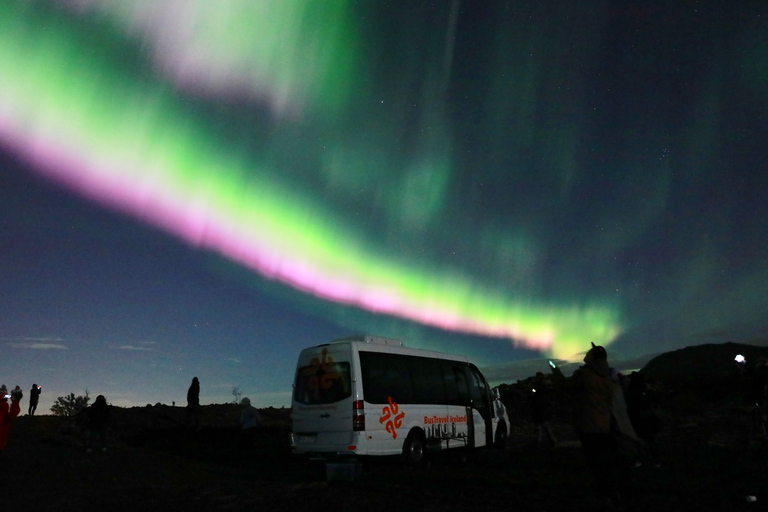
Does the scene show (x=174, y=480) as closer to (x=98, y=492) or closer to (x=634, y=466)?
(x=98, y=492)

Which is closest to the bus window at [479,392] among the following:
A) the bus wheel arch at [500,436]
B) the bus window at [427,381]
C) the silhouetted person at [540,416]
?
the bus wheel arch at [500,436]

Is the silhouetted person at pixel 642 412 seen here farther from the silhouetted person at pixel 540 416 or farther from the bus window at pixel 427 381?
the silhouetted person at pixel 540 416

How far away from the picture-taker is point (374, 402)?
45.5ft

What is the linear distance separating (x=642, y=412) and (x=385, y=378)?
5.35 metres

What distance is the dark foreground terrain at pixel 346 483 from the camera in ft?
30.7

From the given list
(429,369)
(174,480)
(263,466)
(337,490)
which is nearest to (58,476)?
(174,480)

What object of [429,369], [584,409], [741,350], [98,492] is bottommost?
[98,492]

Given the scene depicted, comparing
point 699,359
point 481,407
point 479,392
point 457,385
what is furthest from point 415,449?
point 699,359

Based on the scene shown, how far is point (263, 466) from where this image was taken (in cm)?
1553

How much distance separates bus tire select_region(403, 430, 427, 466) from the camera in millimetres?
14461

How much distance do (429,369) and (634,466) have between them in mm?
5138

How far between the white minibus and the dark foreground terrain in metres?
0.65

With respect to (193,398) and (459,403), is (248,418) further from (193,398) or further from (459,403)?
(459,403)

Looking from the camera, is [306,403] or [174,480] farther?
[306,403]
